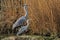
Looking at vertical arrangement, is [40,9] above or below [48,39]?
above

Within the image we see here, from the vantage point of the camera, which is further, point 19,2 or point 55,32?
point 19,2

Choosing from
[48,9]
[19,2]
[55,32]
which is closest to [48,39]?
[55,32]

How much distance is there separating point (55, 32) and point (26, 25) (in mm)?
897

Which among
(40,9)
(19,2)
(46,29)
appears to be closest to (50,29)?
(46,29)

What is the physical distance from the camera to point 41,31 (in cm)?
720

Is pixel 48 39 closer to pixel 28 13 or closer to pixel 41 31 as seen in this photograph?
pixel 41 31

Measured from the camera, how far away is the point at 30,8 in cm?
751

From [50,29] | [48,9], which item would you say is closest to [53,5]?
[48,9]

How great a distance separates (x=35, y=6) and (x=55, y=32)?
3.13 feet

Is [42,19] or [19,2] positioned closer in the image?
[42,19]

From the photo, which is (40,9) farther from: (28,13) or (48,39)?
(48,39)

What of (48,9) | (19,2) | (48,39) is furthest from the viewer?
(19,2)

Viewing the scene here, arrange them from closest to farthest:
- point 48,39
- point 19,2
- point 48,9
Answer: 1. point 48,39
2. point 48,9
3. point 19,2

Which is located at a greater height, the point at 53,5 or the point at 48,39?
Answer: the point at 53,5
